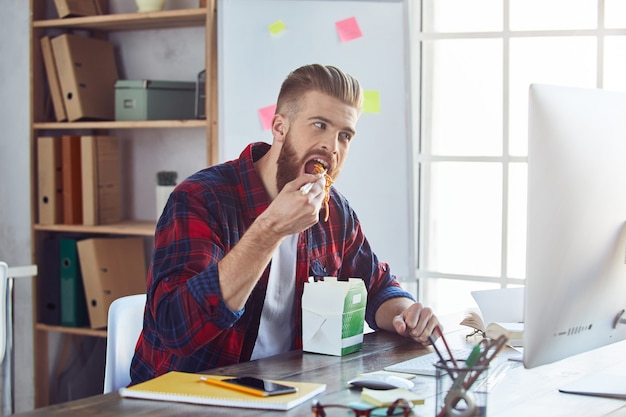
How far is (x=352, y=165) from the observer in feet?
10.2

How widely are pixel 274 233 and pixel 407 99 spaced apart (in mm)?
1478

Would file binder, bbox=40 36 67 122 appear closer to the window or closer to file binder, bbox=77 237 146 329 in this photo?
file binder, bbox=77 237 146 329

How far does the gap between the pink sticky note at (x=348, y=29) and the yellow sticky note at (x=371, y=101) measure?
0.66ft

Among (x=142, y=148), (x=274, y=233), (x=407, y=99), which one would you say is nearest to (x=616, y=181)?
(x=274, y=233)

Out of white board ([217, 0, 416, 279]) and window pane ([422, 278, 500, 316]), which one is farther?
window pane ([422, 278, 500, 316])

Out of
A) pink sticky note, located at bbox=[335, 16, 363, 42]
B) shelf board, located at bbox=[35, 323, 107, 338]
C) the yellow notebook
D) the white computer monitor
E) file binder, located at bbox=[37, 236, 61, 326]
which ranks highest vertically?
pink sticky note, located at bbox=[335, 16, 363, 42]

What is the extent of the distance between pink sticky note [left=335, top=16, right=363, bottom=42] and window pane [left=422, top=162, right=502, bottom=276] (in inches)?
23.5

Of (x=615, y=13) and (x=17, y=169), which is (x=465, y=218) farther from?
(x=17, y=169)

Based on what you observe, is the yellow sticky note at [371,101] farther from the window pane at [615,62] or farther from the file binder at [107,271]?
the file binder at [107,271]

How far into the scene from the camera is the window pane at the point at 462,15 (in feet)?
10.4

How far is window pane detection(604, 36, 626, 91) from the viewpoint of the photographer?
2988 mm

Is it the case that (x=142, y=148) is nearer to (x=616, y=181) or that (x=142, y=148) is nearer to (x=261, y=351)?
(x=261, y=351)

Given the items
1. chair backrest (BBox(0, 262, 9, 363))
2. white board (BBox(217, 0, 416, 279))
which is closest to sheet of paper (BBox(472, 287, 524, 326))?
white board (BBox(217, 0, 416, 279))

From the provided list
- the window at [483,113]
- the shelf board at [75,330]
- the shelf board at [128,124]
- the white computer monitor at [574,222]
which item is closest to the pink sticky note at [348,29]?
the window at [483,113]
